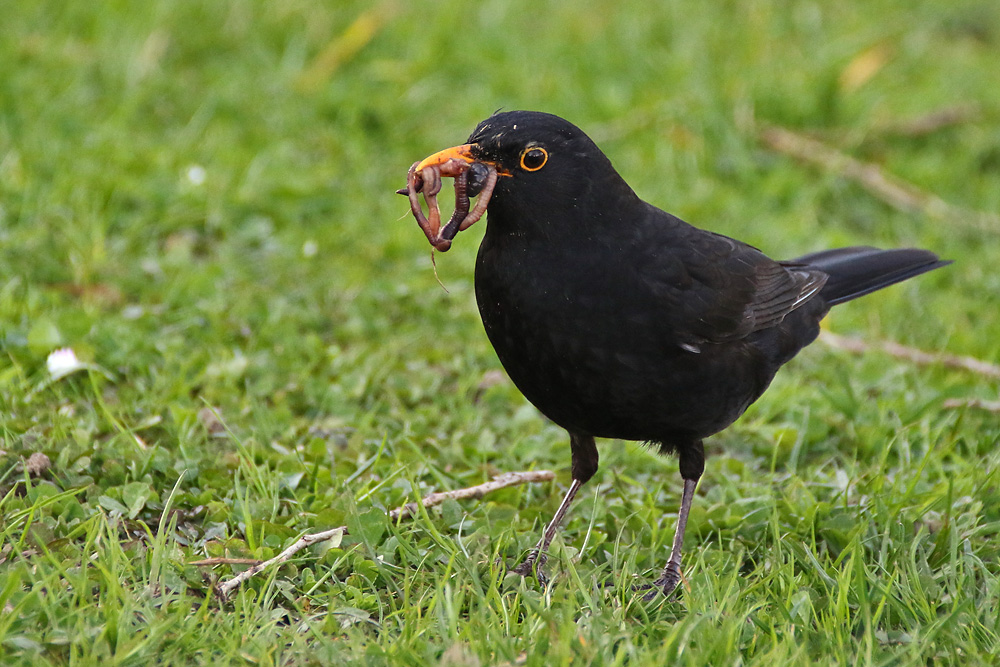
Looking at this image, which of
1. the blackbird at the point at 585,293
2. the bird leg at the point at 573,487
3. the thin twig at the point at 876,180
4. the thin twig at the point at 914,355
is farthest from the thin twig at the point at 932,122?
the bird leg at the point at 573,487

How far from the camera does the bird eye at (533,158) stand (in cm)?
340

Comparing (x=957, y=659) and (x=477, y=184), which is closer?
(x=957, y=659)

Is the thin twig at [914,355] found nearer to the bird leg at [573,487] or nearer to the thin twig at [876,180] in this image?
the thin twig at [876,180]

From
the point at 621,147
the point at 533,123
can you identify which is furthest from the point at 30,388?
the point at 621,147

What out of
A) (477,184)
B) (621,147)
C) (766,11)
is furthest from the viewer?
(766,11)

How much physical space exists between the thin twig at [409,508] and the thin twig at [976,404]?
1.83 metres

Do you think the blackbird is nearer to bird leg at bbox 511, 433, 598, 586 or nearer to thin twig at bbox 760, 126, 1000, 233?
bird leg at bbox 511, 433, 598, 586

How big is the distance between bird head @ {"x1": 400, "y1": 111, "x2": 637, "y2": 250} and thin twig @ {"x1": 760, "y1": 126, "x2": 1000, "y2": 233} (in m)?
4.01

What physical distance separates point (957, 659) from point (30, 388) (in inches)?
130

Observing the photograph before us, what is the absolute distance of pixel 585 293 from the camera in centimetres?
336

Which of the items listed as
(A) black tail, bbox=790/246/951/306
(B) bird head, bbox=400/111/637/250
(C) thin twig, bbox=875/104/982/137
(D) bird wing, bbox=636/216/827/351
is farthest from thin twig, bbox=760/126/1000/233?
(B) bird head, bbox=400/111/637/250

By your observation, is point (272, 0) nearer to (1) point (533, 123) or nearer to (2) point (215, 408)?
(2) point (215, 408)

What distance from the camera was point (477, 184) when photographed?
3.39 m

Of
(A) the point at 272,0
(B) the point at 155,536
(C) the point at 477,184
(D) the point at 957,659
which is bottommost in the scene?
(D) the point at 957,659
